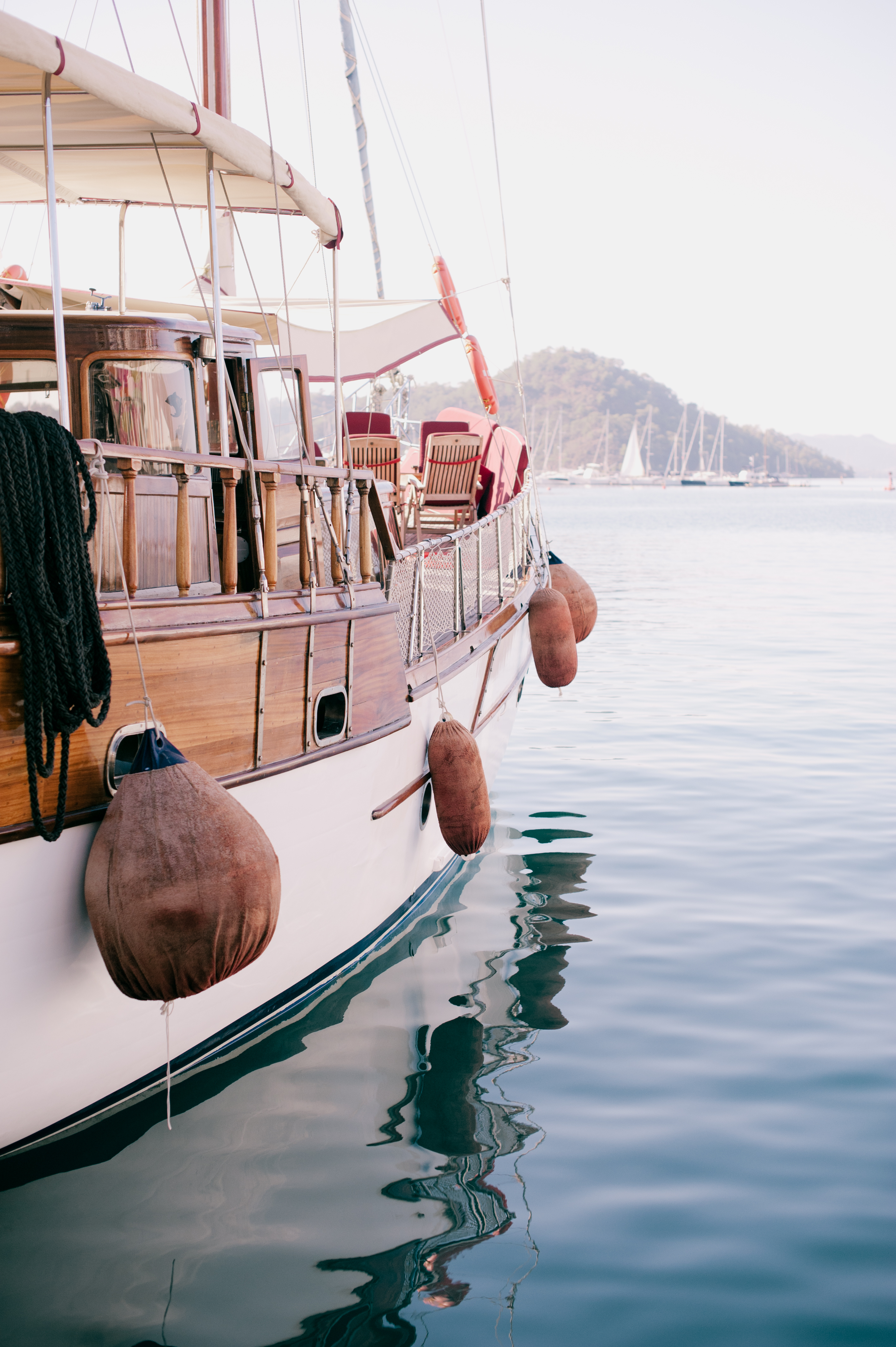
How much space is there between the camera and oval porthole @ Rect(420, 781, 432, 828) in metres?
6.83

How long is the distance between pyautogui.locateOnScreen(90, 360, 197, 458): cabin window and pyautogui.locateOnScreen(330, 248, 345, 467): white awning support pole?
Answer: 2.31 ft

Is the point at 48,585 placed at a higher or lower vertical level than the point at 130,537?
lower

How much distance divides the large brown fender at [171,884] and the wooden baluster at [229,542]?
→ 0.98 meters

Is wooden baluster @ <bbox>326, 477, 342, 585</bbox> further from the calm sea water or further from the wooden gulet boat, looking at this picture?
the calm sea water

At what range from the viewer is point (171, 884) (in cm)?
371

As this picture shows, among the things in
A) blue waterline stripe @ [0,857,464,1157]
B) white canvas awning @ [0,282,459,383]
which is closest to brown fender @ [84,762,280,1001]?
blue waterline stripe @ [0,857,464,1157]

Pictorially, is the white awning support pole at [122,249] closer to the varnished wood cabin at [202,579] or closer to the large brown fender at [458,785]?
the varnished wood cabin at [202,579]

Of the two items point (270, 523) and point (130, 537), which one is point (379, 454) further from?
point (130, 537)

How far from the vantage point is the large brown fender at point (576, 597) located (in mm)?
11773

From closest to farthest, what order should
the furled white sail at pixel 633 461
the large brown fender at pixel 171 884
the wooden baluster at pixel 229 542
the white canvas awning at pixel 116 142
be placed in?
the large brown fender at pixel 171 884 < the white canvas awning at pixel 116 142 < the wooden baluster at pixel 229 542 < the furled white sail at pixel 633 461

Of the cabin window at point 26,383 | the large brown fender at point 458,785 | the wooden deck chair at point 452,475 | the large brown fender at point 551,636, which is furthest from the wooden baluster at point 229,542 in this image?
the wooden deck chair at point 452,475

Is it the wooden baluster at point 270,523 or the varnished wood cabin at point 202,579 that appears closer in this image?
the varnished wood cabin at point 202,579

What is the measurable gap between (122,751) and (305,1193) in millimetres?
1761

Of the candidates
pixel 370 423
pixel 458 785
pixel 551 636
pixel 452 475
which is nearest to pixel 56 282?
pixel 458 785
